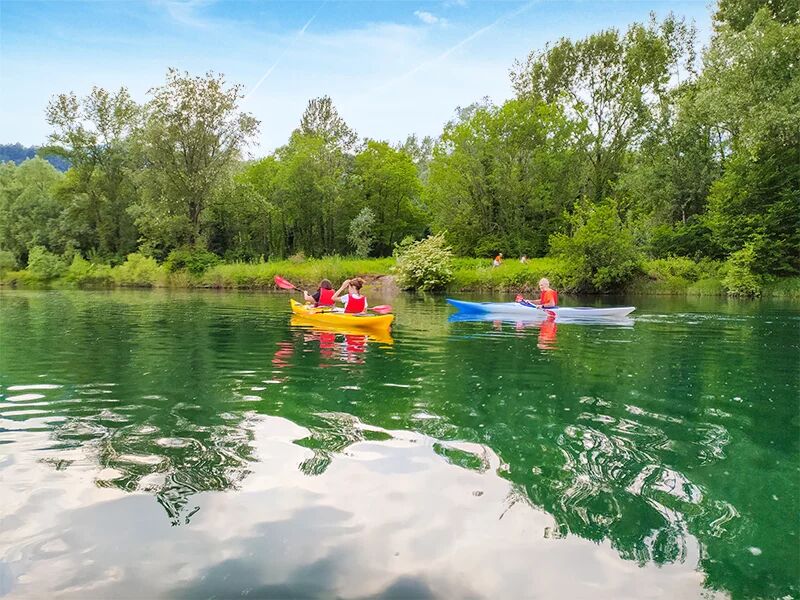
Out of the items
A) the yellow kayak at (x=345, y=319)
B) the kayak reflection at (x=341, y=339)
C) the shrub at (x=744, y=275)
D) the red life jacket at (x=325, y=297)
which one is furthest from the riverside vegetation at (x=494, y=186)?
the kayak reflection at (x=341, y=339)

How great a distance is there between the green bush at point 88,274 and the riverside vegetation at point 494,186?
17 cm

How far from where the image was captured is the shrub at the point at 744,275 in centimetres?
2711

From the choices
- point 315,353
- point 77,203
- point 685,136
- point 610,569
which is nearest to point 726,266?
point 685,136

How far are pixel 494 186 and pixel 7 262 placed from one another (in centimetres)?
3939

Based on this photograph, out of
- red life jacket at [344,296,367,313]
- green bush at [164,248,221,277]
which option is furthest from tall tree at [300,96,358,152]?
red life jacket at [344,296,367,313]

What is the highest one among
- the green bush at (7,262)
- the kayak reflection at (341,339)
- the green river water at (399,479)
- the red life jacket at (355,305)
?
the green bush at (7,262)

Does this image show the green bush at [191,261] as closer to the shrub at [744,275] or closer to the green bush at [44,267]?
the green bush at [44,267]

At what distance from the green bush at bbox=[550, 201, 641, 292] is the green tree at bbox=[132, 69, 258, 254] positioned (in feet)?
79.4

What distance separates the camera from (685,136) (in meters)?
34.0

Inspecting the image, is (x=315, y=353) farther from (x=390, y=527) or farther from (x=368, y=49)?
(x=368, y=49)

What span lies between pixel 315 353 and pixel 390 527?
23.4 ft

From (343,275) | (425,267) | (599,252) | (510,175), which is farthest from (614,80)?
(343,275)

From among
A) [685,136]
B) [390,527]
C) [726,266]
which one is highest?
[685,136]

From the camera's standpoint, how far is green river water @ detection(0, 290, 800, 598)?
3133 millimetres
